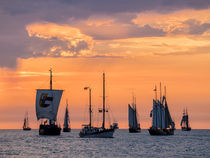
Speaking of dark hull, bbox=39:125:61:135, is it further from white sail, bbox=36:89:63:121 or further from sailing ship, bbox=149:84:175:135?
sailing ship, bbox=149:84:175:135

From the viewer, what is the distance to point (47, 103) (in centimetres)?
16162

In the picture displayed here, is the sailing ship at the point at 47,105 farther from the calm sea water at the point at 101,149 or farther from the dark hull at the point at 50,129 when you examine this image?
the calm sea water at the point at 101,149

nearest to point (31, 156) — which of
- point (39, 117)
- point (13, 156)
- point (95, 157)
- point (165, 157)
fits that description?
point (13, 156)

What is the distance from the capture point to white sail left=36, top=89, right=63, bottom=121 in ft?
529

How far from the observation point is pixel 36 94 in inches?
6467

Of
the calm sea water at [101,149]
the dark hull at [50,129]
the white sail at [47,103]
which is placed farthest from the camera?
the white sail at [47,103]

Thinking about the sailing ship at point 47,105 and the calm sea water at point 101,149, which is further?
the sailing ship at point 47,105

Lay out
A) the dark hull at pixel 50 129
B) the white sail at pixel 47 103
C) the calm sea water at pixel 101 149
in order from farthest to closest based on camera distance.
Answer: the white sail at pixel 47 103 → the dark hull at pixel 50 129 → the calm sea water at pixel 101 149

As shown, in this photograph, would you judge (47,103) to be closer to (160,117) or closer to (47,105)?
(47,105)

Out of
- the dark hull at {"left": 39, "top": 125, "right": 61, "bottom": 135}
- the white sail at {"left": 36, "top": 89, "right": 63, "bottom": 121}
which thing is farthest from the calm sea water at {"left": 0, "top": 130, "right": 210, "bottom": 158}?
the white sail at {"left": 36, "top": 89, "right": 63, "bottom": 121}

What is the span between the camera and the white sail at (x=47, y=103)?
161 meters

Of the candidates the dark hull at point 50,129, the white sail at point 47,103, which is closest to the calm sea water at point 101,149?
the dark hull at point 50,129

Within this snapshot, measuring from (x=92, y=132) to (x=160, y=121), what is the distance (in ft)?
127

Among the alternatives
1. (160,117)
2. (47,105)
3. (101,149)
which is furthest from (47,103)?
(101,149)
